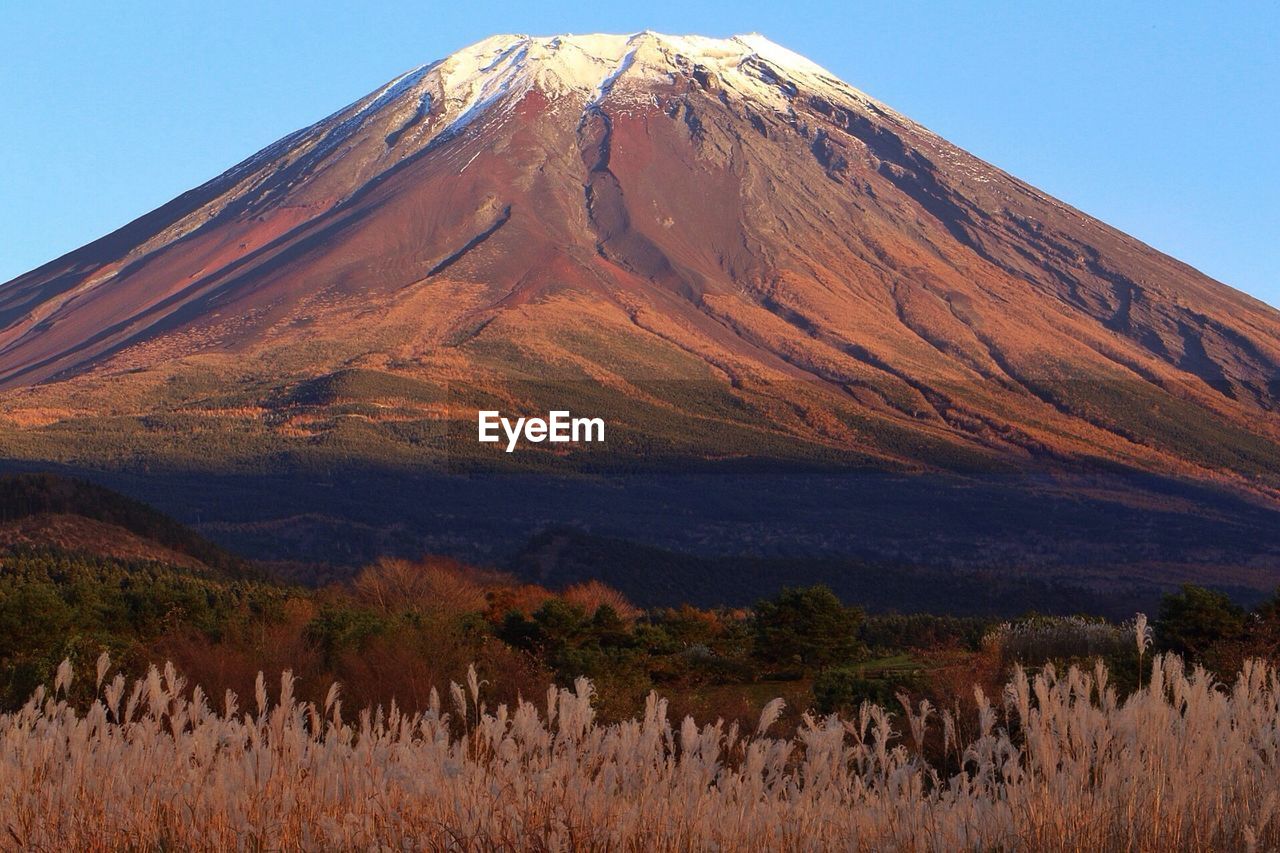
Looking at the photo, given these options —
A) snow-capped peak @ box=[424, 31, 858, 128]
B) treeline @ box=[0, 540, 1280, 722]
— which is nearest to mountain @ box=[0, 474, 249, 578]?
treeline @ box=[0, 540, 1280, 722]

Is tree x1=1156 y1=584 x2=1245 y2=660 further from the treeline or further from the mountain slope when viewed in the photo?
the mountain slope

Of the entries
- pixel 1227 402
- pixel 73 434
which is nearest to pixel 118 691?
pixel 73 434

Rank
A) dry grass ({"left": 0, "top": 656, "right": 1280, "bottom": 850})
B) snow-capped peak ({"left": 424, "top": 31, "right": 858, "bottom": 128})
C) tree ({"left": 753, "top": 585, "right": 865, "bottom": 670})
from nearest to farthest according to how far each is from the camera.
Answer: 1. dry grass ({"left": 0, "top": 656, "right": 1280, "bottom": 850})
2. tree ({"left": 753, "top": 585, "right": 865, "bottom": 670})
3. snow-capped peak ({"left": 424, "top": 31, "right": 858, "bottom": 128})

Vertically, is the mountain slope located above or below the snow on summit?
below

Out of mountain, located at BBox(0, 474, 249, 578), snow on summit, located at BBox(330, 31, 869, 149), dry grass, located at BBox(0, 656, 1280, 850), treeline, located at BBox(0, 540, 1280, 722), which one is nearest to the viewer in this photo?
dry grass, located at BBox(0, 656, 1280, 850)

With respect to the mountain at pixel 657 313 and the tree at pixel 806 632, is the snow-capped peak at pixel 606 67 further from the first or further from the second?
the tree at pixel 806 632

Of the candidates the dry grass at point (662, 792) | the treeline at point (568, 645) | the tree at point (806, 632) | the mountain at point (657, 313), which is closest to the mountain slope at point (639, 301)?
the mountain at point (657, 313)

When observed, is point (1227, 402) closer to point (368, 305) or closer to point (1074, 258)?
point (1074, 258)
